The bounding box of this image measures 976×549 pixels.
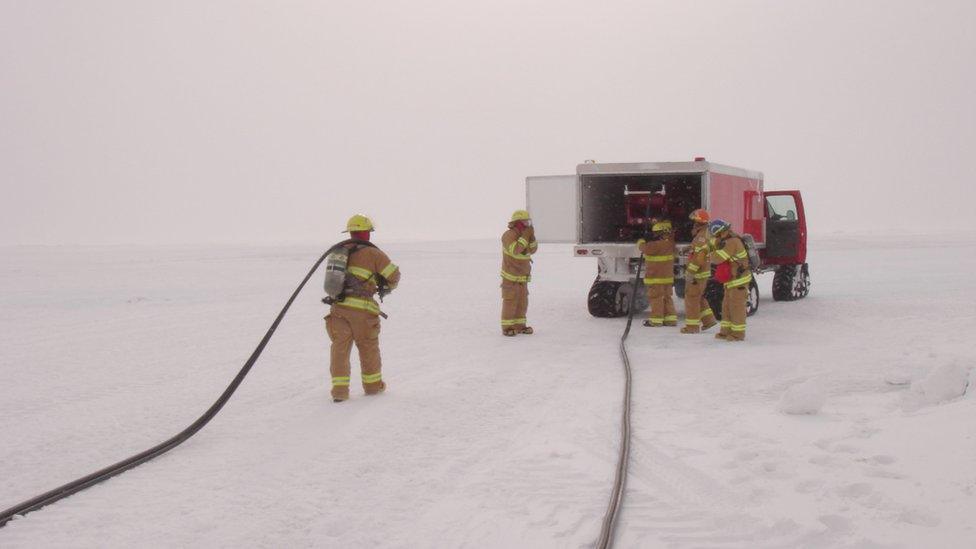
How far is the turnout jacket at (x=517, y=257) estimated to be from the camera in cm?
1104

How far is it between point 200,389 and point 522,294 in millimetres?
4762

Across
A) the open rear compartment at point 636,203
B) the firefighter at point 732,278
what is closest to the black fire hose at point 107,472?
the firefighter at point 732,278

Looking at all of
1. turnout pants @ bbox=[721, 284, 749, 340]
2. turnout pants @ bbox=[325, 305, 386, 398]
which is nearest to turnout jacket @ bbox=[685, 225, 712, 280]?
turnout pants @ bbox=[721, 284, 749, 340]

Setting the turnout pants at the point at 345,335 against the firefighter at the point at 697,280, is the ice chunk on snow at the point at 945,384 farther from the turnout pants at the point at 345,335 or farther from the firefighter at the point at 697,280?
the firefighter at the point at 697,280

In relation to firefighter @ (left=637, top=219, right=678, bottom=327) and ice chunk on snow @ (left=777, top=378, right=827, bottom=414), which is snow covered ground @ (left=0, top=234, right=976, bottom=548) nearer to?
ice chunk on snow @ (left=777, top=378, right=827, bottom=414)

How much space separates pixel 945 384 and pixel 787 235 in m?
9.39

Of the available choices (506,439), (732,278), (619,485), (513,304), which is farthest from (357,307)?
(732,278)

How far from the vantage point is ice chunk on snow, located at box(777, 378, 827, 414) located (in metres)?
6.32

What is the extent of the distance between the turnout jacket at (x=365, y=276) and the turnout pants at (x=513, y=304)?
4.05m

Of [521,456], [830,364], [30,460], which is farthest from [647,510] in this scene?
[830,364]

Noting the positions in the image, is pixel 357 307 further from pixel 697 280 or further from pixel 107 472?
pixel 697 280

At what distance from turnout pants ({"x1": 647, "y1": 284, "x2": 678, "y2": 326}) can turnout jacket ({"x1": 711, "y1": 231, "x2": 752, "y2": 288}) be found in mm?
1508

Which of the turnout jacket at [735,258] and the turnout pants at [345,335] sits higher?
the turnout jacket at [735,258]

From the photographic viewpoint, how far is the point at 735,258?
10.5 m
